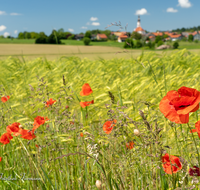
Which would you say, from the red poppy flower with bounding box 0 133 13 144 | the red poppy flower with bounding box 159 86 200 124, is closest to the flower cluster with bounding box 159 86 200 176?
the red poppy flower with bounding box 159 86 200 124

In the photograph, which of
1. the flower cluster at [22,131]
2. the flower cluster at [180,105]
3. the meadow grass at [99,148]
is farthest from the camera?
the flower cluster at [22,131]

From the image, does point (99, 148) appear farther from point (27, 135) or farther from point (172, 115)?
point (27, 135)

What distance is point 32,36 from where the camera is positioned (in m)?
54.6

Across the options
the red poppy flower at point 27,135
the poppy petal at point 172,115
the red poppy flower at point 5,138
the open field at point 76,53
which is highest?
the open field at point 76,53

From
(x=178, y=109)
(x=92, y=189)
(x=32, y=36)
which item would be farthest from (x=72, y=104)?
(x=32, y=36)

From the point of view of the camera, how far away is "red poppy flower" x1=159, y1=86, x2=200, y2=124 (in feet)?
1.58

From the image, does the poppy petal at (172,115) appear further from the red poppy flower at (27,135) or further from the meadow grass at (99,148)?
the red poppy flower at (27,135)

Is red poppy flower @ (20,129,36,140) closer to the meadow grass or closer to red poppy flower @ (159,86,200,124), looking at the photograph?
the meadow grass

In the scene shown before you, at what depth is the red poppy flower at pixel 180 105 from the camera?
19.0 inches

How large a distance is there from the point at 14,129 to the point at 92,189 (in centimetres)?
51

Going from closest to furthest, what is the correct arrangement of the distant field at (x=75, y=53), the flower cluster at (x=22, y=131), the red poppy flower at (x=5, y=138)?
1. the flower cluster at (x=22, y=131)
2. the red poppy flower at (x=5, y=138)
3. the distant field at (x=75, y=53)

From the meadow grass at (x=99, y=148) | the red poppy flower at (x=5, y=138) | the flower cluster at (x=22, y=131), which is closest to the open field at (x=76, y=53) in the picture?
the meadow grass at (x=99, y=148)

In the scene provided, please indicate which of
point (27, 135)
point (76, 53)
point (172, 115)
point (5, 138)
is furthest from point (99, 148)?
point (76, 53)

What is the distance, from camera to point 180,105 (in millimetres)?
501
